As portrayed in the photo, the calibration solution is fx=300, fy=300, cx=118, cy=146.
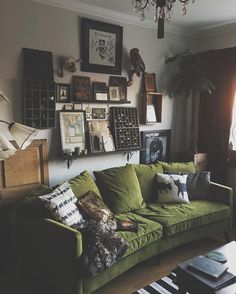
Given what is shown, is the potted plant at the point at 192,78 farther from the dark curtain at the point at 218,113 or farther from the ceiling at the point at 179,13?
the ceiling at the point at 179,13

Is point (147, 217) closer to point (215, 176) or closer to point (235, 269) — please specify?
point (235, 269)

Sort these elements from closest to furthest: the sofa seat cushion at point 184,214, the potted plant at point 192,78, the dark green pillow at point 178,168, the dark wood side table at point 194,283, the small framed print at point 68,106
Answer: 1. the dark wood side table at point 194,283
2. the sofa seat cushion at point 184,214
3. the small framed print at point 68,106
4. the dark green pillow at point 178,168
5. the potted plant at point 192,78

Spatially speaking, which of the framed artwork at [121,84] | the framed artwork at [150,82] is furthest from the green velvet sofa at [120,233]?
the framed artwork at [150,82]

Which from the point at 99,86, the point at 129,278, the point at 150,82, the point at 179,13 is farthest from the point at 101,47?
the point at 129,278

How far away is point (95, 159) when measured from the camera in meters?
3.44

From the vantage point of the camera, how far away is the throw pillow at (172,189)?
329 cm

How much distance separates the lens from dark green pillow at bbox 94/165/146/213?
3.01 m

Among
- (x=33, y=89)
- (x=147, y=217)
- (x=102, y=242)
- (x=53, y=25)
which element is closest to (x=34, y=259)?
(x=102, y=242)

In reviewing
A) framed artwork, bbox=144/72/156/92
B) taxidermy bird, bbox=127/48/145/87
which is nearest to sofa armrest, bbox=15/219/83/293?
taxidermy bird, bbox=127/48/145/87

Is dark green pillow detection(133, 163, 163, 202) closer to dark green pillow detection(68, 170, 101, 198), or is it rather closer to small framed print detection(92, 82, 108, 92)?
dark green pillow detection(68, 170, 101, 198)

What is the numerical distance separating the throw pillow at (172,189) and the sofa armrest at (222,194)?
1.20 ft

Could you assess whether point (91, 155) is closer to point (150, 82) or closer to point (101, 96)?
point (101, 96)

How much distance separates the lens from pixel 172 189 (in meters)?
3.30

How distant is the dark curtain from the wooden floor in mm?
1266
